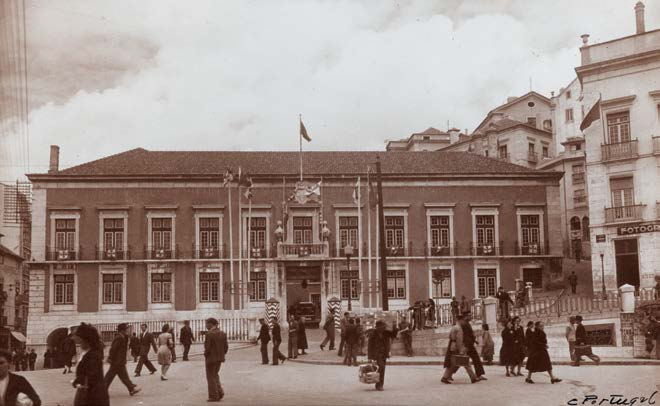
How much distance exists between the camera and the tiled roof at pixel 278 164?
4181 cm

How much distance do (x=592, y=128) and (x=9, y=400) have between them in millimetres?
29630

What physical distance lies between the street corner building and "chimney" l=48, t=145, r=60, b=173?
70 mm

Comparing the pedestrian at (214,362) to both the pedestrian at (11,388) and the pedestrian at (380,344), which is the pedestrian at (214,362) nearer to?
the pedestrian at (380,344)

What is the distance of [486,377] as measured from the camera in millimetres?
18031

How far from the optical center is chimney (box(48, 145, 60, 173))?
41.8 metres

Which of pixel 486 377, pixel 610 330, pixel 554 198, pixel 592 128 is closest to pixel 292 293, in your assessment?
pixel 554 198

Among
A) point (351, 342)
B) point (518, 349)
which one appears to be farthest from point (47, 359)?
point (518, 349)

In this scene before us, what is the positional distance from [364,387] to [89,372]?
748cm

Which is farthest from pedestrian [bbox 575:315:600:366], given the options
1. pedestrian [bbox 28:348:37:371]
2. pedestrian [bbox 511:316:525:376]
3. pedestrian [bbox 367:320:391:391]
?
pedestrian [bbox 28:348:37:371]

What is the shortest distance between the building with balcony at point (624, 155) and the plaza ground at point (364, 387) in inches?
555

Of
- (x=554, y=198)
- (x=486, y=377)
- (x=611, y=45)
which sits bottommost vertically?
(x=486, y=377)

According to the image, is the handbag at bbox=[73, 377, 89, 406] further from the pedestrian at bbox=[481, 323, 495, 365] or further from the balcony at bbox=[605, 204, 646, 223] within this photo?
the balcony at bbox=[605, 204, 646, 223]

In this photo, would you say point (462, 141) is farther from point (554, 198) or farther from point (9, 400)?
point (9, 400)

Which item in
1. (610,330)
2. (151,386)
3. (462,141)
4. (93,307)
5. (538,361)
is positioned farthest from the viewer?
(462,141)
